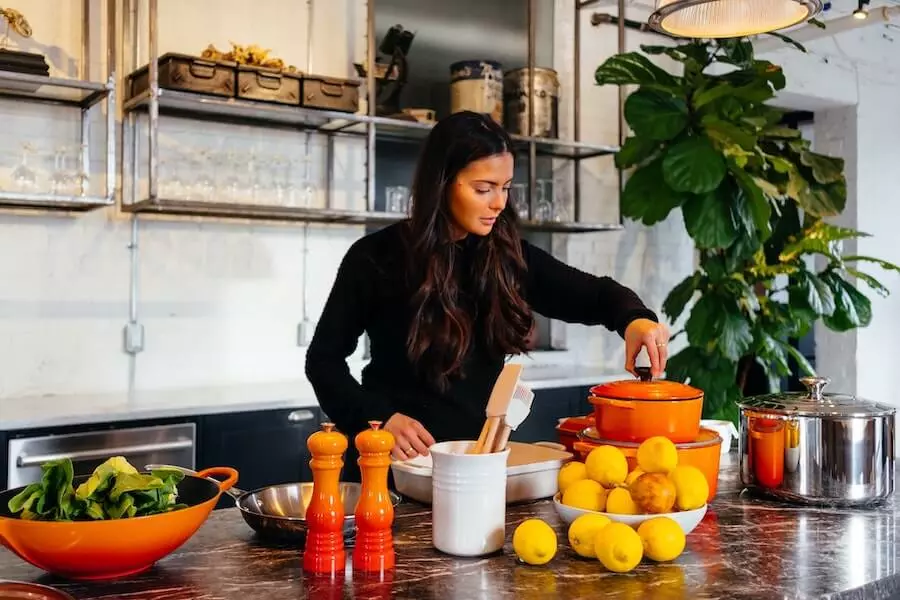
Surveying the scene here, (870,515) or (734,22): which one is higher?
(734,22)

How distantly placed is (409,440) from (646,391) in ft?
1.55

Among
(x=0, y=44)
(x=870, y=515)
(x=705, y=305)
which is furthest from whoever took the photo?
(x=705, y=305)

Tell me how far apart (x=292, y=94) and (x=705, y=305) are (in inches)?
79.1

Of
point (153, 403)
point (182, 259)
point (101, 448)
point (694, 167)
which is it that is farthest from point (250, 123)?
point (694, 167)

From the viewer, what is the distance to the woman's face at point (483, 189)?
2129 mm

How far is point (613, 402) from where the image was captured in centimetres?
166

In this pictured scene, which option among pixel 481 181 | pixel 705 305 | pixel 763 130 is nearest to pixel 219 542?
pixel 481 181

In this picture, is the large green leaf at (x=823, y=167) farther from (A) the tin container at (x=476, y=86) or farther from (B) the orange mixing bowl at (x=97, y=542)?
(B) the orange mixing bowl at (x=97, y=542)

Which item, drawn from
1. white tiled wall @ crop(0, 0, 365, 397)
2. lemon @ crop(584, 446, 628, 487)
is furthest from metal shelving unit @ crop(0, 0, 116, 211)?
lemon @ crop(584, 446, 628, 487)

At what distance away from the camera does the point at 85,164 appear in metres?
3.50

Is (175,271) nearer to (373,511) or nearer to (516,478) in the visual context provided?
(516,478)

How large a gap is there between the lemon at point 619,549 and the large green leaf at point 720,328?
9.37 feet

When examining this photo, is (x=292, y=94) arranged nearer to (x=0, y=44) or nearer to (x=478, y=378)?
(x=0, y=44)

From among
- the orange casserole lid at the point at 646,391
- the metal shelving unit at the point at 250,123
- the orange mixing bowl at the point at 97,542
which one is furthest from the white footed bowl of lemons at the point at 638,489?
the metal shelving unit at the point at 250,123
